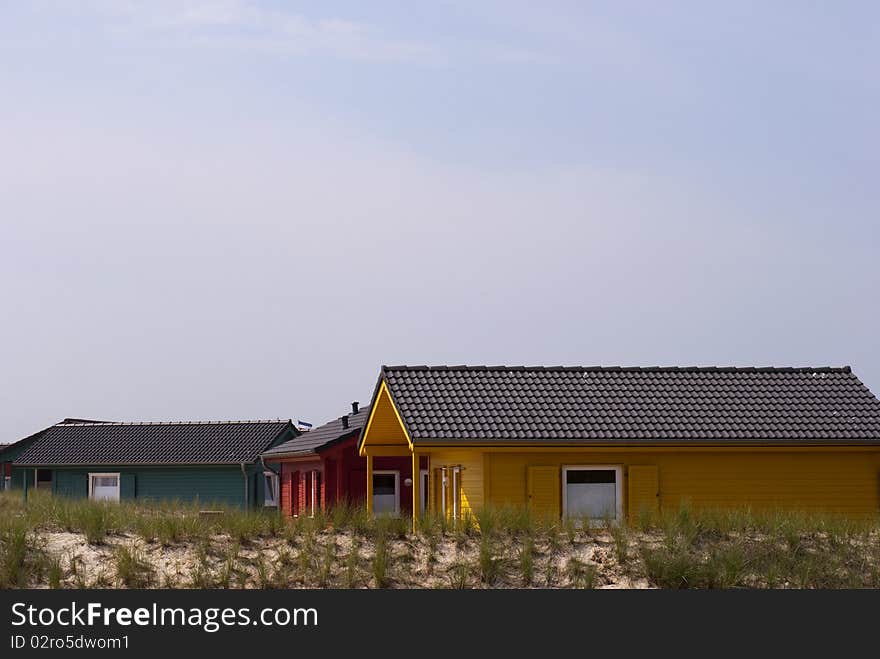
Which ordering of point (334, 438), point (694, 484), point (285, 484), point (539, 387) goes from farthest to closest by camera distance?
point (285, 484)
point (334, 438)
point (539, 387)
point (694, 484)

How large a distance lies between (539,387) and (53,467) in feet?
106

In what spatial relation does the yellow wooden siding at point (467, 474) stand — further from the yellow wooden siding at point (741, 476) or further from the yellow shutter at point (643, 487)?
the yellow shutter at point (643, 487)

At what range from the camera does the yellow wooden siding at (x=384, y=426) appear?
2936 cm

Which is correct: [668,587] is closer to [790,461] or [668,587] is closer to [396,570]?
[396,570]

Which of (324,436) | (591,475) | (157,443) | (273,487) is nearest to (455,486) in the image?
(591,475)

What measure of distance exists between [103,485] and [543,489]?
1291 inches

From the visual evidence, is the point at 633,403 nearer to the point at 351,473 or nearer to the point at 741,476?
the point at 741,476

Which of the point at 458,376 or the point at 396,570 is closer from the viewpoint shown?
the point at 396,570

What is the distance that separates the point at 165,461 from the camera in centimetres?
5322

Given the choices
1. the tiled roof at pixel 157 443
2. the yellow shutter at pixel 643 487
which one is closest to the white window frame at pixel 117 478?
the tiled roof at pixel 157 443

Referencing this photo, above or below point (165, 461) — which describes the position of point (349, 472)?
above

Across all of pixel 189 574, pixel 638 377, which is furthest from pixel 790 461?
pixel 189 574

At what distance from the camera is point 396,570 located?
20922mm

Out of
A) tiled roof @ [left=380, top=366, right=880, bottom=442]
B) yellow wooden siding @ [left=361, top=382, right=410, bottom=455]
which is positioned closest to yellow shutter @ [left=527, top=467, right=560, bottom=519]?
tiled roof @ [left=380, top=366, right=880, bottom=442]
